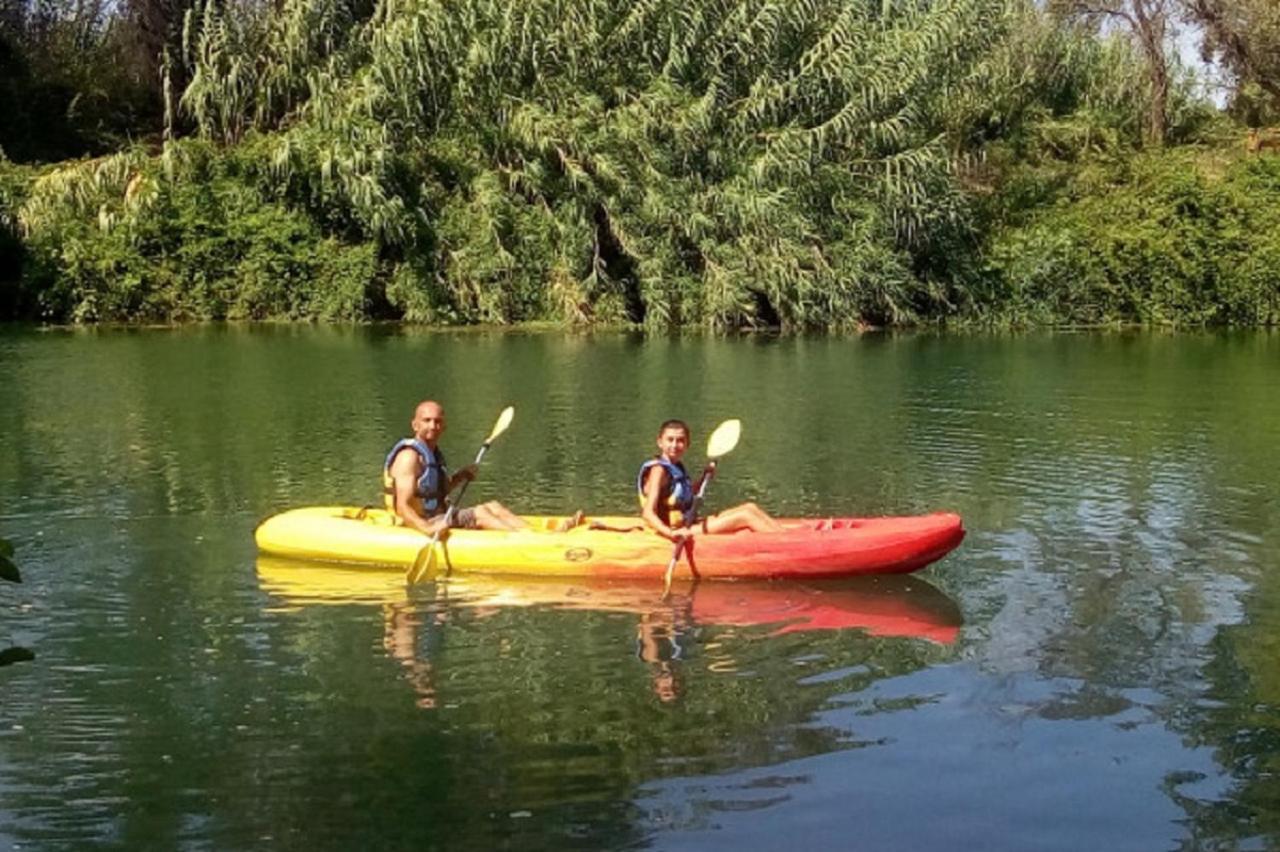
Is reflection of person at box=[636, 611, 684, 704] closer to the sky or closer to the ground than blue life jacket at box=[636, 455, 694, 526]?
closer to the ground

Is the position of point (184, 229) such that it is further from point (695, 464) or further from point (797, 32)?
point (695, 464)

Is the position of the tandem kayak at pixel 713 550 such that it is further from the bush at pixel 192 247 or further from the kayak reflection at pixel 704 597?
the bush at pixel 192 247

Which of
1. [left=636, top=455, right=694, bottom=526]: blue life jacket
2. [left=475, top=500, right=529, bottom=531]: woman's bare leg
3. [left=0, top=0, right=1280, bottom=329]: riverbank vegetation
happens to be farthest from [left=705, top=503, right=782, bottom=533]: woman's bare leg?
[left=0, top=0, right=1280, bottom=329]: riverbank vegetation

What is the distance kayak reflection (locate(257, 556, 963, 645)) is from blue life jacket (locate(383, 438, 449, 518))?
1.62 ft

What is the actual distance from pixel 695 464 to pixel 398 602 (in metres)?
5.46

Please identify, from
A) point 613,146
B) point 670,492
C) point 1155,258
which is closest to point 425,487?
point 670,492

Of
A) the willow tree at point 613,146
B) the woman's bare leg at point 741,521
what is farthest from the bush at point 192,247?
the woman's bare leg at point 741,521

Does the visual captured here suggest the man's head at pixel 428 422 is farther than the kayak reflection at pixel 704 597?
Yes

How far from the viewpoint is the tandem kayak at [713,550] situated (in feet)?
30.3

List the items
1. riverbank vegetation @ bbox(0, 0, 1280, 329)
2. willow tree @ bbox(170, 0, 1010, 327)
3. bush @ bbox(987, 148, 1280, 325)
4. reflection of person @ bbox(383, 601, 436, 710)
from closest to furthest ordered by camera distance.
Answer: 1. reflection of person @ bbox(383, 601, 436, 710)
2. willow tree @ bbox(170, 0, 1010, 327)
3. riverbank vegetation @ bbox(0, 0, 1280, 329)
4. bush @ bbox(987, 148, 1280, 325)

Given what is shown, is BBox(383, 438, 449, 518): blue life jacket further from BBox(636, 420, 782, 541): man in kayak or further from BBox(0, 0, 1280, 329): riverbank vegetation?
BBox(0, 0, 1280, 329): riverbank vegetation

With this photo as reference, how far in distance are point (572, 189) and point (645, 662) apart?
2133cm

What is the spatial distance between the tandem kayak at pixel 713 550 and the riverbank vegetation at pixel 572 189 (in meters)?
18.5

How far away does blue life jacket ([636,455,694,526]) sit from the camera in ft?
31.0
